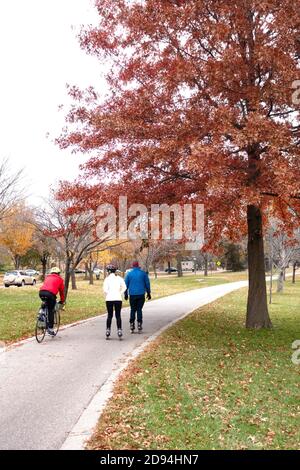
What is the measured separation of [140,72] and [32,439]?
1066 centimetres

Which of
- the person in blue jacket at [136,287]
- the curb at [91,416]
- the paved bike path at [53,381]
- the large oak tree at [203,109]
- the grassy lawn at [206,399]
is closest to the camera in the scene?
the curb at [91,416]

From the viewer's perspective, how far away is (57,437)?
499 centimetres

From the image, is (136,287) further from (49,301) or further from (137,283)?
(49,301)

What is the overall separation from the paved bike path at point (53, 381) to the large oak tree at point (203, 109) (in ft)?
13.2

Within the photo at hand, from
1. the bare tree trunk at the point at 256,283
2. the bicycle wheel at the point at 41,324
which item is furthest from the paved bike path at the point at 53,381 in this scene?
the bare tree trunk at the point at 256,283

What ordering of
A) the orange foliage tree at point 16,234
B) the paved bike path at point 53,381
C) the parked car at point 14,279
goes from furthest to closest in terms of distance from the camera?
the orange foliage tree at point 16,234, the parked car at point 14,279, the paved bike path at point 53,381

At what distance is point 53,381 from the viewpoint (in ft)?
24.0

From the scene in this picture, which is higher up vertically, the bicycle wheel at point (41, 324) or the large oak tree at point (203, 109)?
the large oak tree at point (203, 109)

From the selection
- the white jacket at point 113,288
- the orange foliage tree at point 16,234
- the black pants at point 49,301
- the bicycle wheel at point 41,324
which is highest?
the orange foliage tree at point 16,234

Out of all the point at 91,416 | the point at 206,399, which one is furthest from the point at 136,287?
the point at 91,416

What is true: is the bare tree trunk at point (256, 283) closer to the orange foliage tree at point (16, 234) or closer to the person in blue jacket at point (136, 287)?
the person in blue jacket at point (136, 287)

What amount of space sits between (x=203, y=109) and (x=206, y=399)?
7506 millimetres

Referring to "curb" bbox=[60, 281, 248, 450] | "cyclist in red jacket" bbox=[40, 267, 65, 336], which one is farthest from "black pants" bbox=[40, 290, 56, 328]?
"curb" bbox=[60, 281, 248, 450]

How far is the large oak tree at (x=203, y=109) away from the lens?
10250mm
